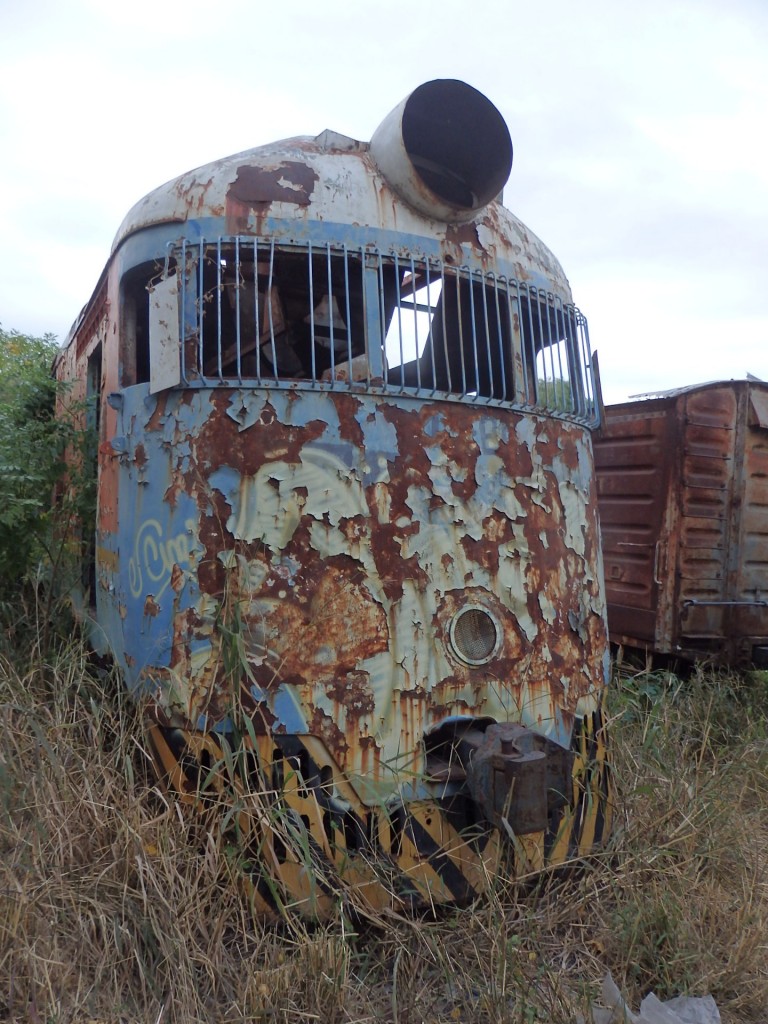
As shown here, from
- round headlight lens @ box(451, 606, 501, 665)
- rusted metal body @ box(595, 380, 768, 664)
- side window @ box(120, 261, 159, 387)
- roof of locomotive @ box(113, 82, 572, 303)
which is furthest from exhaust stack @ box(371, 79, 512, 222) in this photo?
rusted metal body @ box(595, 380, 768, 664)

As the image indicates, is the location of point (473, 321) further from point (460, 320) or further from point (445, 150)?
point (445, 150)

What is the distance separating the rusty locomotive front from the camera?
249 cm

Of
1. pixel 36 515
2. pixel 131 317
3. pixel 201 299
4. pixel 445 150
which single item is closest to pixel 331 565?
pixel 201 299

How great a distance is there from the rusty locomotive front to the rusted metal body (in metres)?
2.43

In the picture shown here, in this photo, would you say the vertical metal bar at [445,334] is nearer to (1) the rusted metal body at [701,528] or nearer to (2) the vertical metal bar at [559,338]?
(2) the vertical metal bar at [559,338]

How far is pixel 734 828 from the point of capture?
10.5 feet

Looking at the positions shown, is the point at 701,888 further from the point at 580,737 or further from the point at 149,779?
the point at 149,779

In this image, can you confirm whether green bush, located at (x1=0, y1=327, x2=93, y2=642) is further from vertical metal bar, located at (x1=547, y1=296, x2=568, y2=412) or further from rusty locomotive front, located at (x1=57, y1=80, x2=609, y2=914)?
vertical metal bar, located at (x1=547, y1=296, x2=568, y2=412)

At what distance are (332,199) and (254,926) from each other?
7.29 feet

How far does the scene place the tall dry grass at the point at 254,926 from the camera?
2.19 metres

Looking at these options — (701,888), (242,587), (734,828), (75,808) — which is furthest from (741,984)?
(75,808)

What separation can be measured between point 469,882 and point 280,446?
1457 millimetres

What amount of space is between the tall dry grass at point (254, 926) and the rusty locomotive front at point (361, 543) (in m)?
0.12

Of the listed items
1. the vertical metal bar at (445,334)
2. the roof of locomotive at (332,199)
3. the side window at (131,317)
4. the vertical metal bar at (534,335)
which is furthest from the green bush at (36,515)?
the vertical metal bar at (534,335)
